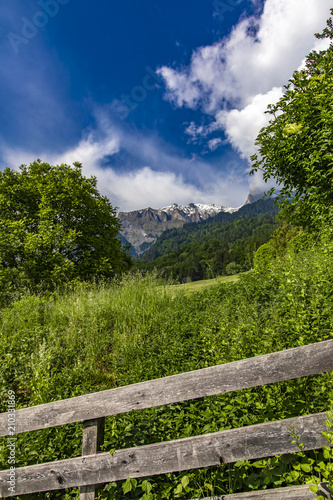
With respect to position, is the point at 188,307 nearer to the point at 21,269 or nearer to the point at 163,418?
the point at 163,418

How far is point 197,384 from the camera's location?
6.42 feet

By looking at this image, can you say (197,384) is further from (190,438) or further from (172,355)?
(172,355)

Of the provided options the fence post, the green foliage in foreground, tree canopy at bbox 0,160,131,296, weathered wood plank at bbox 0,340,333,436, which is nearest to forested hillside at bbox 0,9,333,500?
the green foliage in foreground

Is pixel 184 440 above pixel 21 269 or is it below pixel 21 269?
below

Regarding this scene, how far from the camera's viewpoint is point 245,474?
225 centimetres

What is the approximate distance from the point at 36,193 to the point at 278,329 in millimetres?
14486

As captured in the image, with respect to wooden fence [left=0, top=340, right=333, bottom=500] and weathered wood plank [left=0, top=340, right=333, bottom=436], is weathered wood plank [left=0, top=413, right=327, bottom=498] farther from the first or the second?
weathered wood plank [left=0, top=340, right=333, bottom=436]

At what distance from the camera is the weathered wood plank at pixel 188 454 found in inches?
70.3

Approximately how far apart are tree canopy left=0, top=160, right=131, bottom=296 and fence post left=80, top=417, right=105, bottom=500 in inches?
388

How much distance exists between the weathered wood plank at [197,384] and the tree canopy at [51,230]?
32.1 ft

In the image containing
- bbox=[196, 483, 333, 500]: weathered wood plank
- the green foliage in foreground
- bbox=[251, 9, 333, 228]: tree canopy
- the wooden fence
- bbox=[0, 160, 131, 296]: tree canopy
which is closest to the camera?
bbox=[196, 483, 333, 500]: weathered wood plank

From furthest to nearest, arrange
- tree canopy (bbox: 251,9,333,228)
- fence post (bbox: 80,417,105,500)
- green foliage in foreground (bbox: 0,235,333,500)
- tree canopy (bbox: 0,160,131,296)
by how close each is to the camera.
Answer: tree canopy (bbox: 0,160,131,296) → tree canopy (bbox: 251,9,333,228) → green foliage in foreground (bbox: 0,235,333,500) → fence post (bbox: 80,417,105,500)

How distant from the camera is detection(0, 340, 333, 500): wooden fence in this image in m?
1.78

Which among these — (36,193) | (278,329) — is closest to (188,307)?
(278,329)
